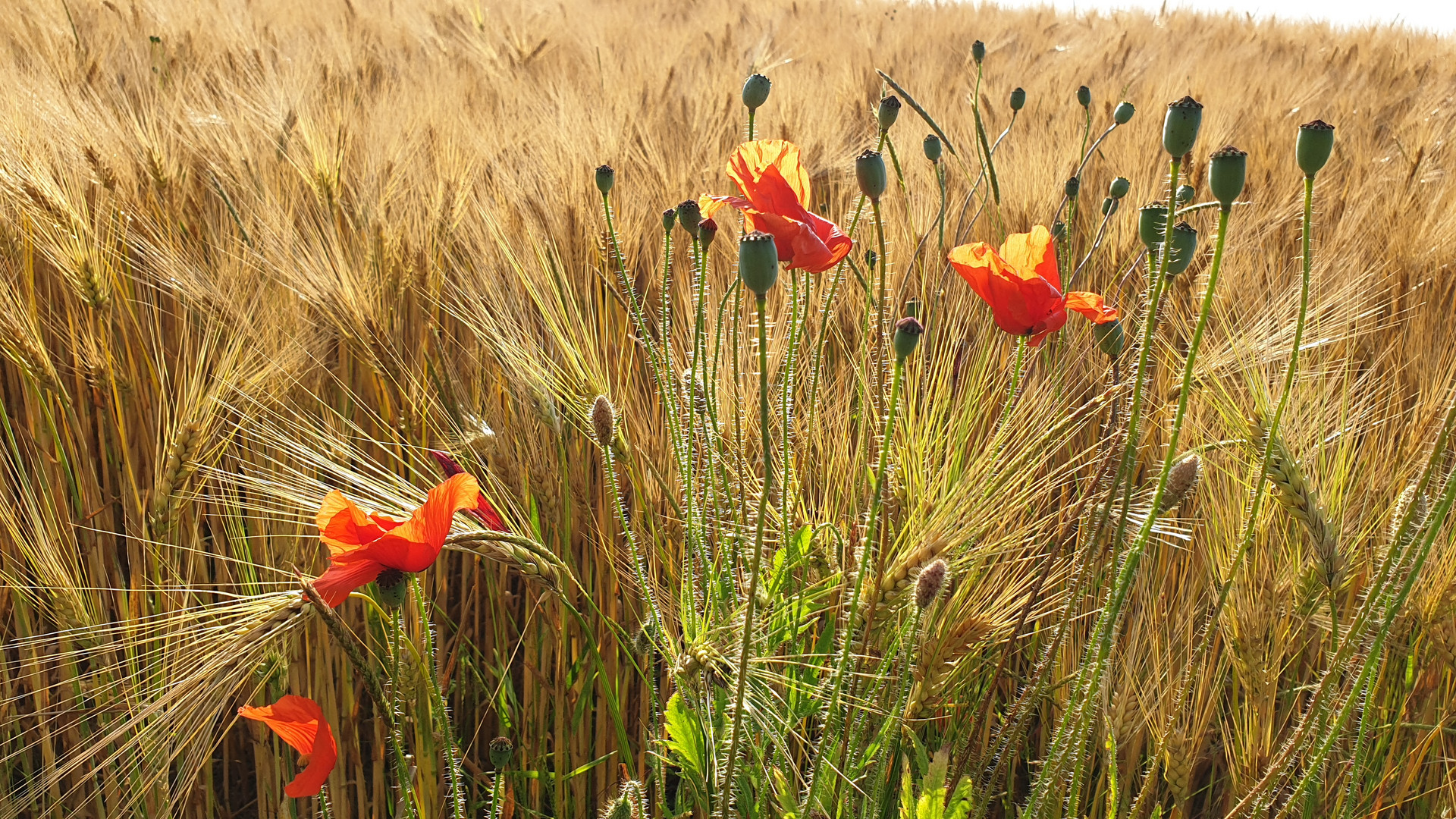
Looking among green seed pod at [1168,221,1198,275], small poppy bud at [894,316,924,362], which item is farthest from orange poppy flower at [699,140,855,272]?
green seed pod at [1168,221,1198,275]

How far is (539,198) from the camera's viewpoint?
1.50 metres

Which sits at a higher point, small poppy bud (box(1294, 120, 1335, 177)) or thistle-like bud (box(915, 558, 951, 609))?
small poppy bud (box(1294, 120, 1335, 177))

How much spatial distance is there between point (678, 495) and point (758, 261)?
40 centimetres

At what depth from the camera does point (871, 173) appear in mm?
858

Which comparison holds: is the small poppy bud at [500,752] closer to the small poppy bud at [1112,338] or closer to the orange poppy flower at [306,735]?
the orange poppy flower at [306,735]

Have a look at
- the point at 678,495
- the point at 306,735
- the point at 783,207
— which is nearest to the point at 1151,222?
the point at 783,207

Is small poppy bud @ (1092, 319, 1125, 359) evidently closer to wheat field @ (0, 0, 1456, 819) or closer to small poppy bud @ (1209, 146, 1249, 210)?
wheat field @ (0, 0, 1456, 819)

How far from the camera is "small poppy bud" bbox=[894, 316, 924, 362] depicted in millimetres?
676

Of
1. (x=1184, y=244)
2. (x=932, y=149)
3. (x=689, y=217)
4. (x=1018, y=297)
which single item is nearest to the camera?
(x=1184, y=244)

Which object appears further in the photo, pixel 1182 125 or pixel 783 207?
pixel 783 207

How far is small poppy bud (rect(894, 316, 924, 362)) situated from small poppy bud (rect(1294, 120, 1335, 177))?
261 millimetres

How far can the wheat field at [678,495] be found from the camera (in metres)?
0.82

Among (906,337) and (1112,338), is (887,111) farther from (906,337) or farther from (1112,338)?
(906,337)

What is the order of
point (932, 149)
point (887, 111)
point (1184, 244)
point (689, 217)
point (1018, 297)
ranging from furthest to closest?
point (932, 149), point (887, 111), point (689, 217), point (1018, 297), point (1184, 244)
